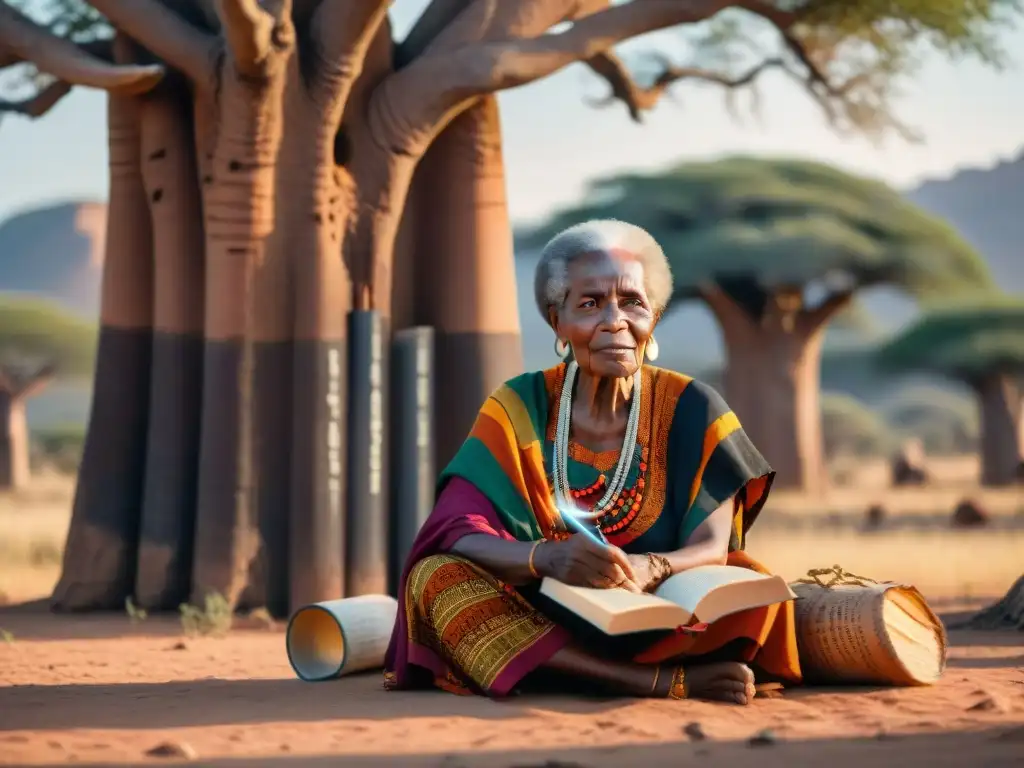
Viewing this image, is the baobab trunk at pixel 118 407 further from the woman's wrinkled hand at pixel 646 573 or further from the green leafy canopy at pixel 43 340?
the green leafy canopy at pixel 43 340

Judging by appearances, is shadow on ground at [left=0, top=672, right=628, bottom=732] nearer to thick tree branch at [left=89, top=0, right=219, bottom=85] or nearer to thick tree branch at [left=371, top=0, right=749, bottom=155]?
thick tree branch at [left=89, top=0, right=219, bottom=85]

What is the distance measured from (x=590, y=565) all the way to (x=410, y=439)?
4154 mm

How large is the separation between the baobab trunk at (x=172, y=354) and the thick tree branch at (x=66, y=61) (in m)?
0.32

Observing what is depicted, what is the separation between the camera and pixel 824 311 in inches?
971

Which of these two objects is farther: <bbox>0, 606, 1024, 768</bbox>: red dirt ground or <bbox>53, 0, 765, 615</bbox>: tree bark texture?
<bbox>53, 0, 765, 615</bbox>: tree bark texture

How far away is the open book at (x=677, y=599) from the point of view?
4609 millimetres

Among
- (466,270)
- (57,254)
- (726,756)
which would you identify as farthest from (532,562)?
(57,254)

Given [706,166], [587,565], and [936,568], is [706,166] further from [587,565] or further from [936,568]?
[587,565]

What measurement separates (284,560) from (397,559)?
64cm

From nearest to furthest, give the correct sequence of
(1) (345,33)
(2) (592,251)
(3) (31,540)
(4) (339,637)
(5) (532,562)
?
(5) (532,562) < (2) (592,251) < (4) (339,637) < (1) (345,33) < (3) (31,540)

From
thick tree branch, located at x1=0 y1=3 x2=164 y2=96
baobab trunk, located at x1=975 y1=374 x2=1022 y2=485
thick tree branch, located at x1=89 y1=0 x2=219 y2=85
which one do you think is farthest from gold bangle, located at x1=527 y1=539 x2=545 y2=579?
baobab trunk, located at x1=975 y1=374 x2=1022 y2=485

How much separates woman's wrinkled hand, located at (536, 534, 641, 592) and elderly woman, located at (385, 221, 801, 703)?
0.02m

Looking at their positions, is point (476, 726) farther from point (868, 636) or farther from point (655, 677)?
point (868, 636)

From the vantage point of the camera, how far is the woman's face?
5301 mm
